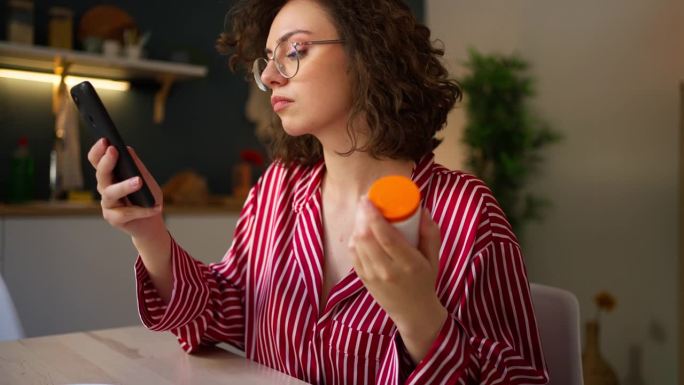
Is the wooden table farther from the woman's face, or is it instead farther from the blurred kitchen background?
the blurred kitchen background

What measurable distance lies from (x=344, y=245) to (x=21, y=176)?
2.39 metres

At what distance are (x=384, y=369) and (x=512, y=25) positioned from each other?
3682mm

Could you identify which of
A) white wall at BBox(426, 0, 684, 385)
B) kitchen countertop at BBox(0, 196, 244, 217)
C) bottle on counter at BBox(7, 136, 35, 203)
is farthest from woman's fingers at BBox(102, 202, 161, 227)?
white wall at BBox(426, 0, 684, 385)

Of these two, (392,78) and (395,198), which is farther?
(392,78)

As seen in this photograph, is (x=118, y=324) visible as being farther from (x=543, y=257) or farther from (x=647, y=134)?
(x=647, y=134)

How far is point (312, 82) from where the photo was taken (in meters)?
0.98

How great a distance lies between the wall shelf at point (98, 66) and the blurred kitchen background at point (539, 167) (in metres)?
0.01

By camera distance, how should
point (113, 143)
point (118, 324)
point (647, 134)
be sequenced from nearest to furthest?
point (113, 143) < point (118, 324) < point (647, 134)

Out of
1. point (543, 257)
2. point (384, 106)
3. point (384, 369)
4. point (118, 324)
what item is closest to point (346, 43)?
point (384, 106)

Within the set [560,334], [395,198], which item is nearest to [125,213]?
[395,198]

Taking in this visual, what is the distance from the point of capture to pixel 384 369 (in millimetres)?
864

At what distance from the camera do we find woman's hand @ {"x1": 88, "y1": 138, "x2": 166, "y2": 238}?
2.77ft

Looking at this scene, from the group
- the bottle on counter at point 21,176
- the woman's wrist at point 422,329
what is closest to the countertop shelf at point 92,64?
the bottle on counter at point 21,176

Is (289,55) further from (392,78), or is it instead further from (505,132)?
(505,132)
